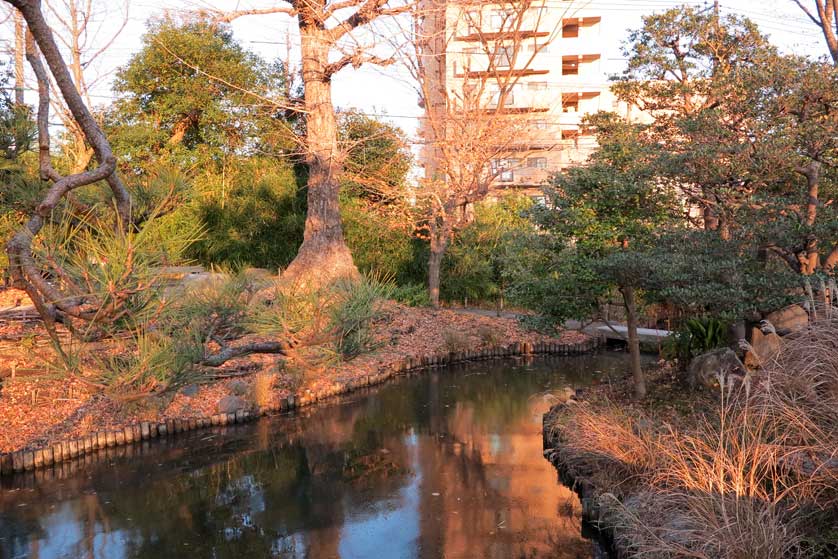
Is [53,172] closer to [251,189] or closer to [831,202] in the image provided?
[831,202]

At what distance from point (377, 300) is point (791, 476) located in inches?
142

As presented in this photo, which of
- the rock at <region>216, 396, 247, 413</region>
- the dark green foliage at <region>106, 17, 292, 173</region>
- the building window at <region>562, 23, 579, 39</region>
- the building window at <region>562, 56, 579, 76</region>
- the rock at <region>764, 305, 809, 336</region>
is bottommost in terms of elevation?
the rock at <region>216, 396, 247, 413</region>

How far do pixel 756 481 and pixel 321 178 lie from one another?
966 centimetres

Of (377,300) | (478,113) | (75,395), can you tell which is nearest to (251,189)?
(478,113)

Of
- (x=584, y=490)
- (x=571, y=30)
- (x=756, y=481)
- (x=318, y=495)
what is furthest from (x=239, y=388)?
(x=571, y=30)

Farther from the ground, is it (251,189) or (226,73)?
(226,73)

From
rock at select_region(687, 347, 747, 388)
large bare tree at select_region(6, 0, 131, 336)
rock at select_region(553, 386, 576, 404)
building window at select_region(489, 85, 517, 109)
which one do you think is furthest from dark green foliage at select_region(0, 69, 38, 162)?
building window at select_region(489, 85, 517, 109)

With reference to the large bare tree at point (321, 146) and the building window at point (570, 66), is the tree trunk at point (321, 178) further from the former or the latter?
the building window at point (570, 66)

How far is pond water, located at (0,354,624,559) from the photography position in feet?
16.3

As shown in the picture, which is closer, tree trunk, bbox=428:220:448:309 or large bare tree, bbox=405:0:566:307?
large bare tree, bbox=405:0:566:307

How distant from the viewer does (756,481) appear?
3994 mm

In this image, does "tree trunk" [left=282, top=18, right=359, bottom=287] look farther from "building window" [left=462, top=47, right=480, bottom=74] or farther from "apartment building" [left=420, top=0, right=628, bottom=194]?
"building window" [left=462, top=47, right=480, bottom=74]

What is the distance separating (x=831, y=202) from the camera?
6676mm

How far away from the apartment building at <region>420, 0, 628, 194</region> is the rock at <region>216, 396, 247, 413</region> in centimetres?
460
